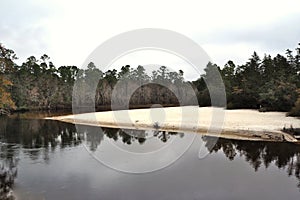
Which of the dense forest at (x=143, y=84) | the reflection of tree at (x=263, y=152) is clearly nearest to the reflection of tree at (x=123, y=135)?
the reflection of tree at (x=263, y=152)

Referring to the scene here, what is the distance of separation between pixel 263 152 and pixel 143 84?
6667 cm

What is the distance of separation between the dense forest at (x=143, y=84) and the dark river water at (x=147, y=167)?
2873 centimetres

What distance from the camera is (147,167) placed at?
625 inches

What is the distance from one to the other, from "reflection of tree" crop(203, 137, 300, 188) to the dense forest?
995 inches

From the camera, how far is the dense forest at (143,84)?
51.2 m

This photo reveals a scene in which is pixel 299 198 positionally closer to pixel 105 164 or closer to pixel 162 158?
pixel 162 158

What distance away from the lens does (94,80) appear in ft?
290

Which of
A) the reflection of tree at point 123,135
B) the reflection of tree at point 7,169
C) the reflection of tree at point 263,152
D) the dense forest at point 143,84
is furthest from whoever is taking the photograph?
the dense forest at point 143,84

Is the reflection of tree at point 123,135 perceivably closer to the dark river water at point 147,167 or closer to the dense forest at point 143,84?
the dark river water at point 147,167

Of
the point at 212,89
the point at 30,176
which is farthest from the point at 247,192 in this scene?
the point at 212,89

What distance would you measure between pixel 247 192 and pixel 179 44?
42.7ft

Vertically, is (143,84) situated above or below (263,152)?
above

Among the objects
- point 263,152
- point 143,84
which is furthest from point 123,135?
point 143,84

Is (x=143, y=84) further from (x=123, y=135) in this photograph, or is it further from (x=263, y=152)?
(x=263, y=152)
